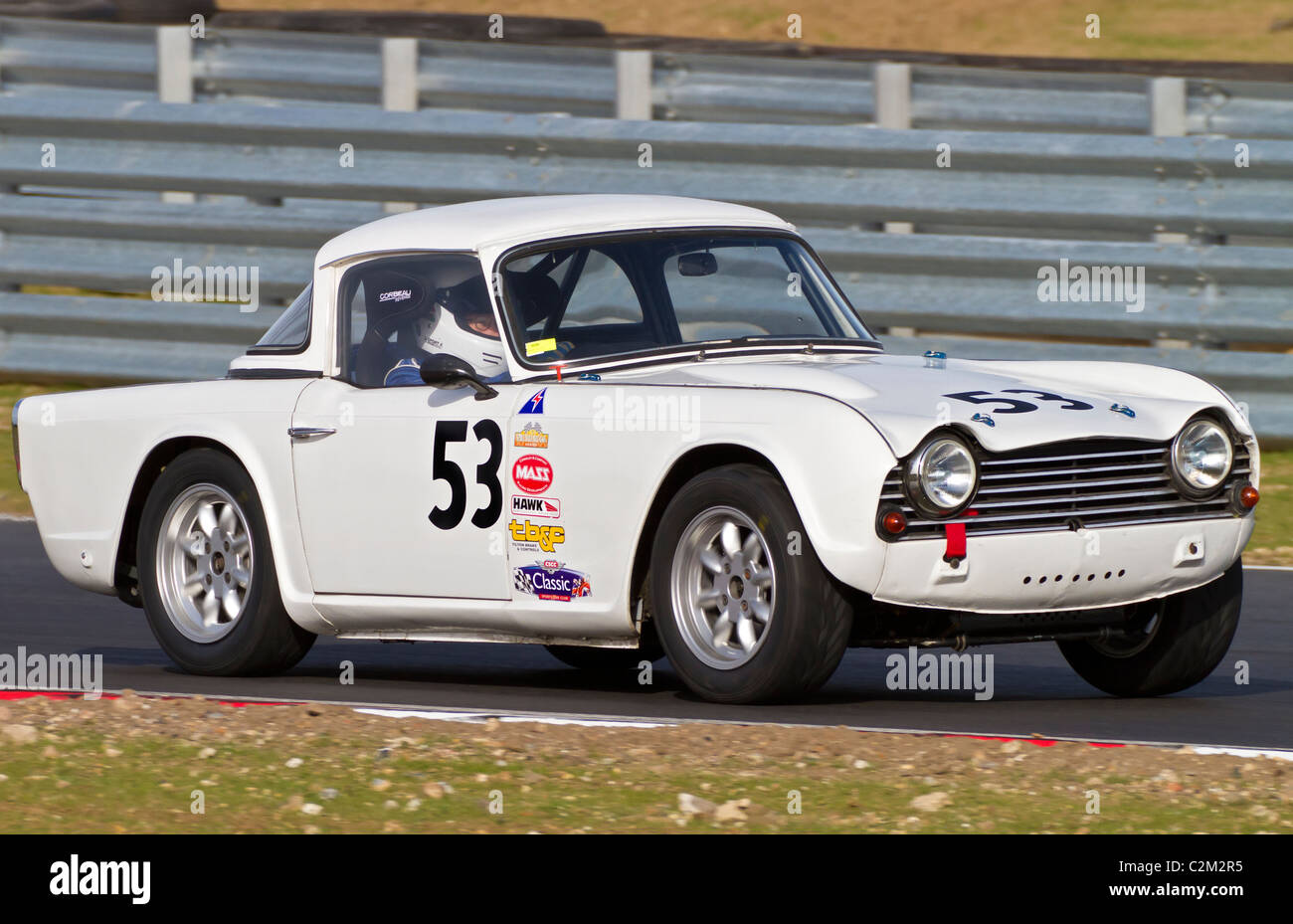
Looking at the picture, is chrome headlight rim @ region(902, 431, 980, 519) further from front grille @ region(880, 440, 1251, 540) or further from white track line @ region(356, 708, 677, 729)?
white track line @ region(356, 708, 677, 729)

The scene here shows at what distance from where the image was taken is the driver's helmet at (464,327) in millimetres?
8031

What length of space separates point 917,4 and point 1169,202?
62.3 feet

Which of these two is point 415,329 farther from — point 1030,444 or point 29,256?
point 29,256

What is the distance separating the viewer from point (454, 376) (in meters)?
7.80

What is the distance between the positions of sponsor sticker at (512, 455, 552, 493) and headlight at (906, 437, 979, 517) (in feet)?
4.10

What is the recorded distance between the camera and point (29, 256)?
48.0ft

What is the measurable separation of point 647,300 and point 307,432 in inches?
48.7

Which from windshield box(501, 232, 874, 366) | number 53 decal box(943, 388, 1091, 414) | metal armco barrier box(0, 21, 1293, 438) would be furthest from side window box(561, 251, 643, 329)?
metal armco barrier box(0, 21, 1293, 438)

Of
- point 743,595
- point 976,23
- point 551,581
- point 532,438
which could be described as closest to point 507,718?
point 551,581

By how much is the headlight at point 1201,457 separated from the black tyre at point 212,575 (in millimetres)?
3073

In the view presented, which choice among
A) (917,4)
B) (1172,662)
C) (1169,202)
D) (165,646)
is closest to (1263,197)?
(1169,202)

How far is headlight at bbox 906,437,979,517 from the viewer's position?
6.88 m

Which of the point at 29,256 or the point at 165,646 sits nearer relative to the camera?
the point at 165,646

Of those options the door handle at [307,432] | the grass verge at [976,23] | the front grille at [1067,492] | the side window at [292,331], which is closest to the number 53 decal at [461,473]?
the door handle at [307,432]
